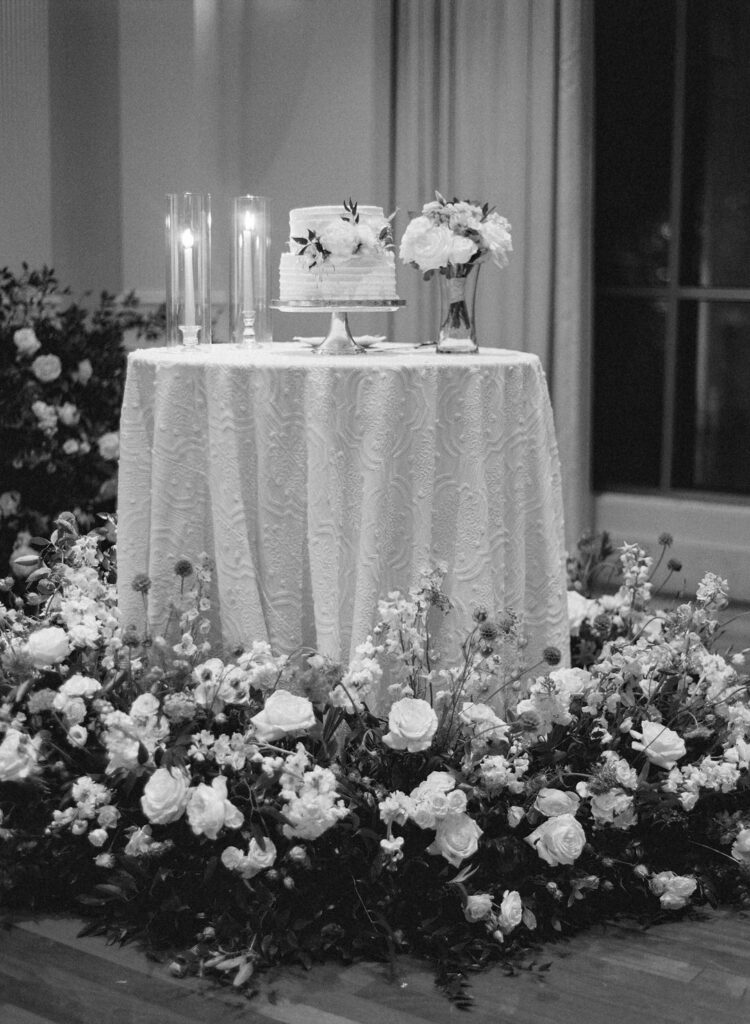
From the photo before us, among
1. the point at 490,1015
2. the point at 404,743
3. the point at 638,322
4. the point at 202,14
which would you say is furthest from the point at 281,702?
the point at 202,14

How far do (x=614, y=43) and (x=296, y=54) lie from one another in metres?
1.11

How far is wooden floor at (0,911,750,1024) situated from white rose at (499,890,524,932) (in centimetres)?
8

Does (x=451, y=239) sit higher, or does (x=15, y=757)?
(x=451, y=239)

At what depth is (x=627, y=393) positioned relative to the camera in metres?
4.97

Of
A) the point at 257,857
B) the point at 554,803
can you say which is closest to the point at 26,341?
the point at 257,857

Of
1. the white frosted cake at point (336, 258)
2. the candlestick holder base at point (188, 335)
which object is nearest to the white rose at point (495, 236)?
the white frosted cake at point (336, 258)

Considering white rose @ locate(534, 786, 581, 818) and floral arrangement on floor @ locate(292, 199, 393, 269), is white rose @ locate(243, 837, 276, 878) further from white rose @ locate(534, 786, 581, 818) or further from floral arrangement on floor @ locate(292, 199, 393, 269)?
floral arrangement on floor @ locate(292, 199, 393, 269)

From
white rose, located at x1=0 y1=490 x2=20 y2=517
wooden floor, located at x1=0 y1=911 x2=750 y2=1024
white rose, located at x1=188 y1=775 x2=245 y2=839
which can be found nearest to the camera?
wooden floor, located at x1=0 y1=911 x2=750 y2=1024

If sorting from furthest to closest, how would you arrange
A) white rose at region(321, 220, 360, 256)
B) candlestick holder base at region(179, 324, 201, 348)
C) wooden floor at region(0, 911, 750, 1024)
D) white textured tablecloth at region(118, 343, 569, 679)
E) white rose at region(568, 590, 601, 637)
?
white rose at region(568, 590, 601, 637) → candlestick holder base at region(179, 324, 201, 348) → white rose at region(321, 220, 360, 256) → white textured tablecloth at region(118, 343, 569, 679) → wooden floor at region(0, 911, 750, 1024)

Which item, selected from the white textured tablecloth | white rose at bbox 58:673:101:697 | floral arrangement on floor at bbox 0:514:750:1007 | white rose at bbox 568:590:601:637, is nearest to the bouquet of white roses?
the white textured tablecloth

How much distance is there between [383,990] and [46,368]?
2.52 m

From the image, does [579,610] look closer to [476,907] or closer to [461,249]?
[461,249]

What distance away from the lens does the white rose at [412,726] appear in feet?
7.52

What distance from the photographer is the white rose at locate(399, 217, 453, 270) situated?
2824 millimetres
